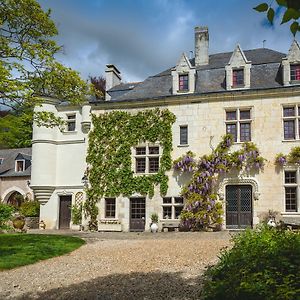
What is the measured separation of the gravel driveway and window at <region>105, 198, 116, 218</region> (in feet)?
30.4

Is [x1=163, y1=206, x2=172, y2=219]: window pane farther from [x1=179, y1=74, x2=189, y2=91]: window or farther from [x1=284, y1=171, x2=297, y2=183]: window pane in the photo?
[x1=179, y1=74, x2=189, y2=91]: window

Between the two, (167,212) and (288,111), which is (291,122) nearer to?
(288,111)

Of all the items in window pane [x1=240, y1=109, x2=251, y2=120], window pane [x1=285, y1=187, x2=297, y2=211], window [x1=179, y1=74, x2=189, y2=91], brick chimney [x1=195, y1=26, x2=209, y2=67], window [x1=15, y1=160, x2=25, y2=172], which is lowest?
window pane [x1=285, y1=187, x2=297, y2=211]

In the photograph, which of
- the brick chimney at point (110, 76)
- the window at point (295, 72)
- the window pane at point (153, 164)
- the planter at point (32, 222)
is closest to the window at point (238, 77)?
the window at point (295, 72)

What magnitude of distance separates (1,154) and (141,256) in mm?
25429

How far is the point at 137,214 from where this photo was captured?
19.8 metres

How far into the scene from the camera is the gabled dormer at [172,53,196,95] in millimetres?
20000

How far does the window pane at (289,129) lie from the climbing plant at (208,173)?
156cm

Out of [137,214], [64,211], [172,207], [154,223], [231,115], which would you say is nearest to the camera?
[154,223]

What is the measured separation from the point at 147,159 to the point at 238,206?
4.86 meters

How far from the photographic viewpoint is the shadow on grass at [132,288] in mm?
6043

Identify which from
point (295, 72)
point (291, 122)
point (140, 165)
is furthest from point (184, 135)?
point (295, 72)

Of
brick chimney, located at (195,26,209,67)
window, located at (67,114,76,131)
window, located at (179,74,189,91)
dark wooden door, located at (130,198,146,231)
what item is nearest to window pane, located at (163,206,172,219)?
dark wooden door, located at (130,198,146,231)

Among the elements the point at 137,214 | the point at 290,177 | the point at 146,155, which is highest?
the point at 146,155
